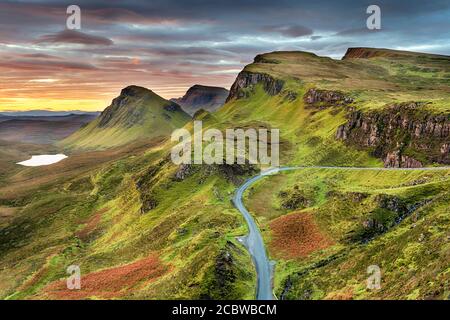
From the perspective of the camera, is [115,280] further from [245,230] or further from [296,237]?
[296,237]

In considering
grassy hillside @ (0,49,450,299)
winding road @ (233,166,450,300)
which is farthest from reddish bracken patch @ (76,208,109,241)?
winding road @ (233,166,450,300)

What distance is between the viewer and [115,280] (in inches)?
3044

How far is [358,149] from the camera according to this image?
486 ft

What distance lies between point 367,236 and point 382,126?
8063 centimetres

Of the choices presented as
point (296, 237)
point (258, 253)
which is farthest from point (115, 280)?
point (296, 237)

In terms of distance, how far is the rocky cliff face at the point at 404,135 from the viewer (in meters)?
121

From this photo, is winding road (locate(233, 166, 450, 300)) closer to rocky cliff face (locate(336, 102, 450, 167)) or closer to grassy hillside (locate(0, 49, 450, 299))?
grassy hillside (locate(0, 49, 450, 299))

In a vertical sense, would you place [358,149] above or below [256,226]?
above

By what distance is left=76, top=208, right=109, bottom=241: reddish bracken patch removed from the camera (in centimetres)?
14450

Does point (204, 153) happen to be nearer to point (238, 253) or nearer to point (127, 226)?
point (127, 226)

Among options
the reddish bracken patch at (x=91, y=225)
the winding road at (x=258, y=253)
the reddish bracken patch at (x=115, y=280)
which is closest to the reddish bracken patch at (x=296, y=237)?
the winding road at (x=258, y=253)

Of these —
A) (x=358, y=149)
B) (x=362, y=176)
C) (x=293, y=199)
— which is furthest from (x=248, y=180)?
(x=358, y=149)

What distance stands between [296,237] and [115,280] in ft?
121

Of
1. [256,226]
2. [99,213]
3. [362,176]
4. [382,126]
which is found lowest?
[99,213]
